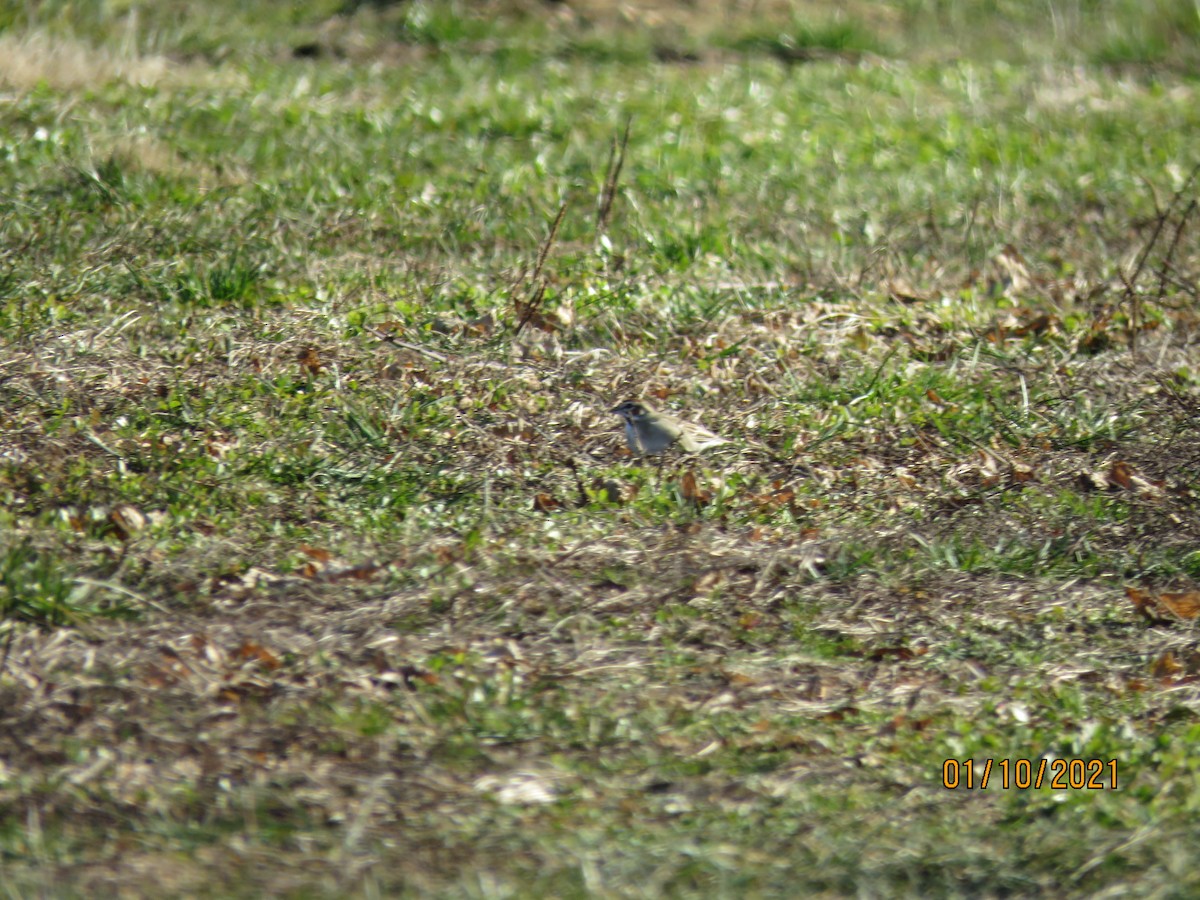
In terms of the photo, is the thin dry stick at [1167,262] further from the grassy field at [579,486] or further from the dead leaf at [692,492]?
the dead leaf at [692,492]

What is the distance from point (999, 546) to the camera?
14.8 feet

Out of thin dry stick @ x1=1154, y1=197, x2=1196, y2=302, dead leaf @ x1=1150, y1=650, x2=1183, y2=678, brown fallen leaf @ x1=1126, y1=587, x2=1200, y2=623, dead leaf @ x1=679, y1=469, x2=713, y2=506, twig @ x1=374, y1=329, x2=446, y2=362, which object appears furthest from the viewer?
thin dry stick @ x1=1154, y1=197, x2=1196, y2=302

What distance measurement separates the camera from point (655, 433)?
4.93 metres

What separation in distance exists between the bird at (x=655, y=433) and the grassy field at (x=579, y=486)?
9cm

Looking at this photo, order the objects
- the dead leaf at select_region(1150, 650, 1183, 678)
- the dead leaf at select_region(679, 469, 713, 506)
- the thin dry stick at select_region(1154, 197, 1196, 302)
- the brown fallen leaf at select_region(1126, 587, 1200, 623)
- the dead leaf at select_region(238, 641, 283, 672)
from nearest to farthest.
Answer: the dead leaf at select_region(238, 641, 283, 672) → the dead leaf at select_region(1150, 650, 1183, 678) → the brown fallen leaf at select_region(1126, 587, 1200, 623) → the dead leaf at select_region(679, 469, 713, 506) → the thin dry stick at select_region(1154, 197, 1196, 302)

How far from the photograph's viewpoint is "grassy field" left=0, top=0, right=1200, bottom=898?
333cm

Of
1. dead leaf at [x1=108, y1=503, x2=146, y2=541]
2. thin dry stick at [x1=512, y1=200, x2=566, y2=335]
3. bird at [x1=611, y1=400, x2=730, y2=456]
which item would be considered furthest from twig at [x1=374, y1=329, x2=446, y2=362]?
dead leaf at [x1=108, y1=503, x2=146, y2=541]

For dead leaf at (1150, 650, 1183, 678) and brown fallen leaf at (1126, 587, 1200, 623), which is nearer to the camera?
dead leaf at (1150, 650, 1183, 678)

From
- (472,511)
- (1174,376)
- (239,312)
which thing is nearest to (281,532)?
(472,511)

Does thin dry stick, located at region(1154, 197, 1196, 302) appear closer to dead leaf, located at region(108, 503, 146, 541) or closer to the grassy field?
the grassy field

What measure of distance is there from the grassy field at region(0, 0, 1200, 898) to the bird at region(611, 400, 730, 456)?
9 centimetres

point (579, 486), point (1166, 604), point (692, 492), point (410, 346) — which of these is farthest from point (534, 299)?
point (1166, 604)

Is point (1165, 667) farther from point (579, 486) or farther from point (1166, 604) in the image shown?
point (579, 486)

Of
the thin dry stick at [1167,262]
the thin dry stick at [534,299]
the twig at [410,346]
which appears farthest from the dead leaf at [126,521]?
the thin dry stick at [1167,262]
